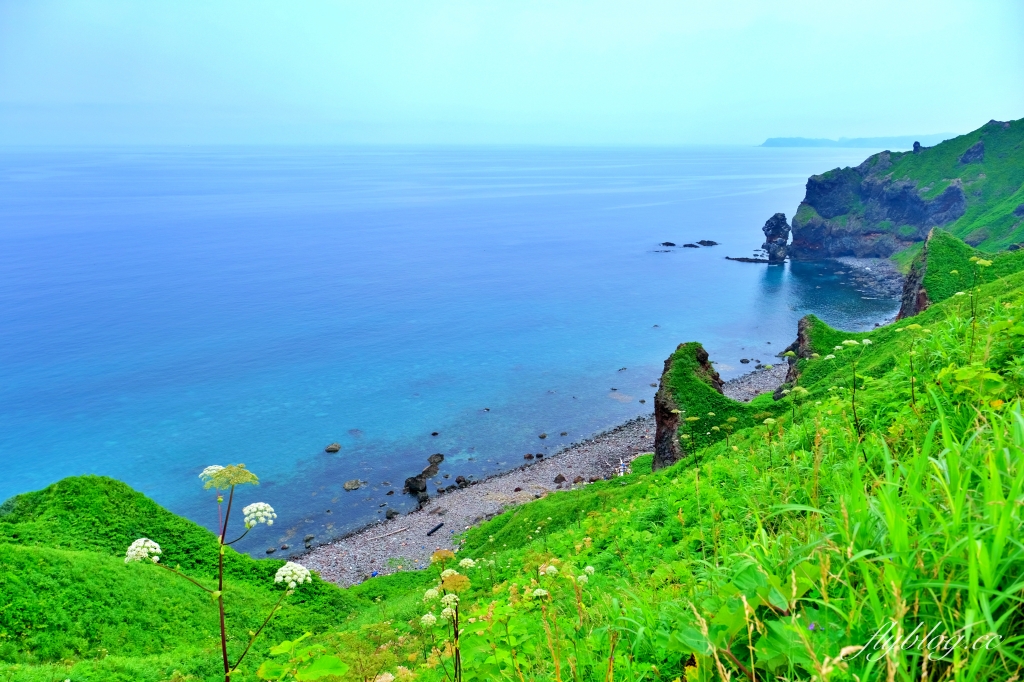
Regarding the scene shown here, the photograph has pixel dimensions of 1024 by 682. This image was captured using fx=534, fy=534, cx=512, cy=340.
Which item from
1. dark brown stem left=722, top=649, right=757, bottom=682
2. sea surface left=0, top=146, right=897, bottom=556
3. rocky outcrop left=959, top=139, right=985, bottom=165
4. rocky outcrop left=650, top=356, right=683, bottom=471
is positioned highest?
rocky outcrop left=959, top=139, right=985, bottom=165

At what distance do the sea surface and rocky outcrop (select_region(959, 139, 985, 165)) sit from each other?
5239cm

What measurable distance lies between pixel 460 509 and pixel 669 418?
66.3 feet

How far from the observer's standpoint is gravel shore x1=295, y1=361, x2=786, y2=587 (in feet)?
130

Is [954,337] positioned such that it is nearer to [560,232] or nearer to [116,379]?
[116,379]

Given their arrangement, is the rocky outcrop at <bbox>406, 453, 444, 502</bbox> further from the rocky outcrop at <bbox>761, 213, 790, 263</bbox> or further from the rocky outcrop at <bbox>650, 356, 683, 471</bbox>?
the rocky outcrop at <bbox>761, 213, 790, 263</bbox>

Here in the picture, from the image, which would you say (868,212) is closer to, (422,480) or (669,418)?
(669,418)

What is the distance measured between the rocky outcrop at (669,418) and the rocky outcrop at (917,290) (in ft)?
84.5

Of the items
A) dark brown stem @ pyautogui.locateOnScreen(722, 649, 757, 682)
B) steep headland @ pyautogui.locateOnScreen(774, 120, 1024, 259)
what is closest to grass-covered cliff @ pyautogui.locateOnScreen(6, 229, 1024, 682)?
dark brown stem @ pyautogui.locateOnScreen(722, 649, 757, 682)

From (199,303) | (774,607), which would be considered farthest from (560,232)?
(774,607)

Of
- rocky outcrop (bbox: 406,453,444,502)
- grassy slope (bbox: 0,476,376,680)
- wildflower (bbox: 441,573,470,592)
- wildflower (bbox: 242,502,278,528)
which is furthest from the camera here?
rocky outcrop (bbox: 406,453,444,502)

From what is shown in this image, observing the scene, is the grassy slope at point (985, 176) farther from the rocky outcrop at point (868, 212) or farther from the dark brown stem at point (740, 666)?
the dark brown stem at point (740, 666)

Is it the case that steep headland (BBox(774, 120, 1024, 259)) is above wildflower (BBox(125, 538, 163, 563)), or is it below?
above

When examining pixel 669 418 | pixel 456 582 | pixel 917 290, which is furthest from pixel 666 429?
pixel 917 290

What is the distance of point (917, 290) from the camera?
176 feet
